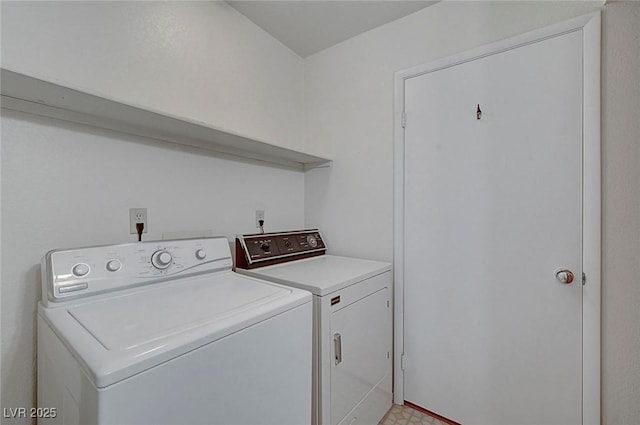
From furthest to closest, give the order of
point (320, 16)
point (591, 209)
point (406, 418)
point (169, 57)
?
1. point (320, 16)
2. point (406, 418)
3. point (169, 57)
4. point (591, 209)

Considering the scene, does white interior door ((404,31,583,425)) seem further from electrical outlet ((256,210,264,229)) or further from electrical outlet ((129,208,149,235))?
electrical outlet ((129,208,149,235))

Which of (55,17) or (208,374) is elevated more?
(55,17)

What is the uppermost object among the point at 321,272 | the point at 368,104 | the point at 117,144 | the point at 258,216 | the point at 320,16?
the point at 320,16

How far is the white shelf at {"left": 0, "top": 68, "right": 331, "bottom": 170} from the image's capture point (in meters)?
0.91

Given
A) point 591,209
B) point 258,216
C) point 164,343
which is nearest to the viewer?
point 164,343

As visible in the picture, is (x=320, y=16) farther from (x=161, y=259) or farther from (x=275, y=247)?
(x=161, y=259)

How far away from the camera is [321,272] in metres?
1.46

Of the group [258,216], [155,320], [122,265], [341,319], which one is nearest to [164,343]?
[155,320]

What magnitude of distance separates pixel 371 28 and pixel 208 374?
2.20 meters

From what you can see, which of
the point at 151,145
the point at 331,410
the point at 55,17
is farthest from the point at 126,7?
the point at 331,410

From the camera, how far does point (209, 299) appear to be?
0.98m
